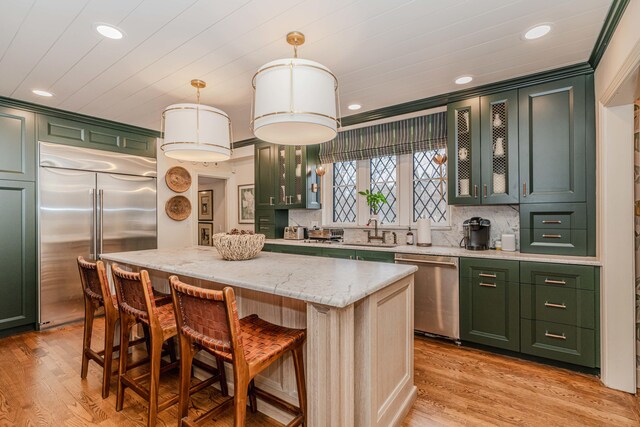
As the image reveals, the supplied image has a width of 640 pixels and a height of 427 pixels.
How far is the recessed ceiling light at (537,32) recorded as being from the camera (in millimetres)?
2094

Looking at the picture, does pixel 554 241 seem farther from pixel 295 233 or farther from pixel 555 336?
pixel 295 233

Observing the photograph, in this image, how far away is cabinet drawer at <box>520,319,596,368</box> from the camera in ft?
8.02

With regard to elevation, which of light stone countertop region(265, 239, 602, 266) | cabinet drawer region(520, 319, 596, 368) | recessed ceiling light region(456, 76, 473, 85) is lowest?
cabinet drawer region(520, 319, 596, 368)

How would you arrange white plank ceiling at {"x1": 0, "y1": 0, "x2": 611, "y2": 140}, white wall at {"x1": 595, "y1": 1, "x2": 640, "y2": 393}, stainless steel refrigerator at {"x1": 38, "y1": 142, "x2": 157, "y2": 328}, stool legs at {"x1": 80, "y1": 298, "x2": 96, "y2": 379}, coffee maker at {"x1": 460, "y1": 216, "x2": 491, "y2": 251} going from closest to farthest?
white plank ceiling at {"x1": 0, "y1": 0, "x2": 611, "y2": 140} < white wall at {"x1": 595, "y1": 1, "x2": 640, "y2": 393} < stool legs at {"x1": 80, "y1": 298, "x2": 96, "y2": 379} < coffee maker at {"x1": 460, "y1": 216, "x2": 491, "y2": 251} < stainless steel refrigerator at {"x1": 38, "y1": 142, "x2": 157, "y2": 328}

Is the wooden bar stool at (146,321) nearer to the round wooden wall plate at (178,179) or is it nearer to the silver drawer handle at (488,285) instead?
the silver drawer handle at (488,285)

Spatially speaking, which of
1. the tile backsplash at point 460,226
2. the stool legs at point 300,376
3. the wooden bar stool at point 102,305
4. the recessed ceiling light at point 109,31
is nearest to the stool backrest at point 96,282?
the wooden bar stool at point 102,305

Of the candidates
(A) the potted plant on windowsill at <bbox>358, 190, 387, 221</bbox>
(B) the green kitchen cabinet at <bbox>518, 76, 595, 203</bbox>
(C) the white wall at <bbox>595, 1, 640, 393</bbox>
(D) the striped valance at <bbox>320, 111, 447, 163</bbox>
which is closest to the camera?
(C) the white wall at <bbox>595, 1, 640, 393</bbox>

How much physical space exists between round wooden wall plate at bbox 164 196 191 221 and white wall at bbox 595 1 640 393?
488 cm

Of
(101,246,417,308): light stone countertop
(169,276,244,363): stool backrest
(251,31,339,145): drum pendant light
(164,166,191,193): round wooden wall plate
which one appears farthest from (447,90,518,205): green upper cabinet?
(164,166,191,193): round wooden wall plate

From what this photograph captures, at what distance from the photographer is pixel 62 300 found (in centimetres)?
367

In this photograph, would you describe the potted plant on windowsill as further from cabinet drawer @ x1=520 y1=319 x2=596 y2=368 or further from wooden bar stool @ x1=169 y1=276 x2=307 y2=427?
wooden bar stool @ x1=169 y1=276 x2=307 y2=427

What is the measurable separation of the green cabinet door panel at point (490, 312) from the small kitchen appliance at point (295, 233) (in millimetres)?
2345

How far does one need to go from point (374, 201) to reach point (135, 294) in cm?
272

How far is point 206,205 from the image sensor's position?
6457 millimetres
